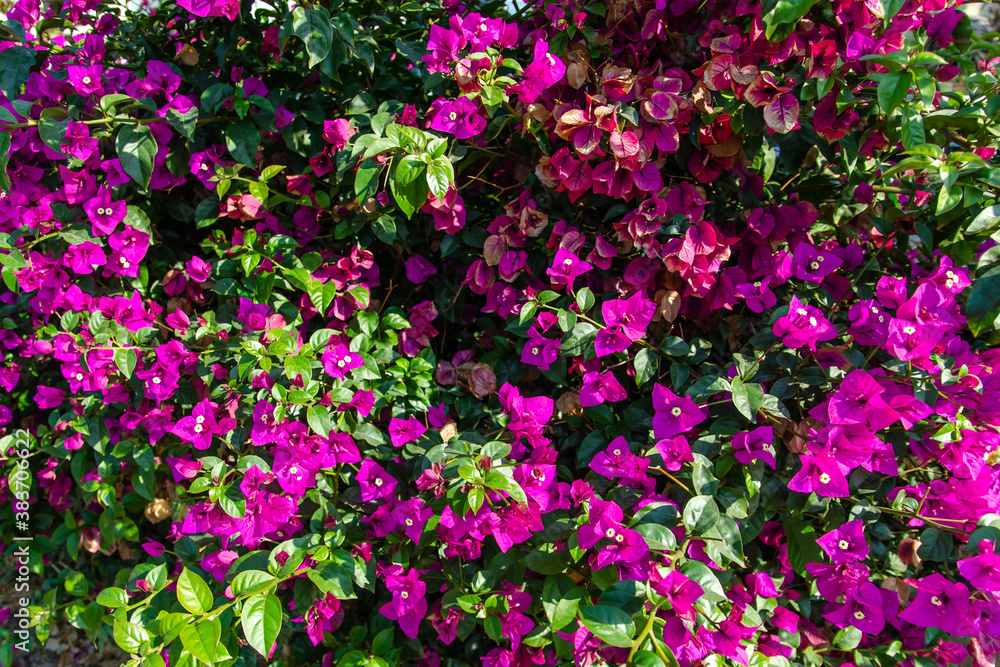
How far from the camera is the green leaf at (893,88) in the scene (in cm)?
100

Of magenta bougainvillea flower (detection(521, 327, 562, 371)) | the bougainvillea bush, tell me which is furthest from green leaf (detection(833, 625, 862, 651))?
magenta bougainvillea flower (detection(521, 327, 562, 371))

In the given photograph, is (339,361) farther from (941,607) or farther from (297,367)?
(941,607)

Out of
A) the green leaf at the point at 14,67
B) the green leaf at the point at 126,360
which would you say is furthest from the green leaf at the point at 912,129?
the green leaf at the point at 14,67

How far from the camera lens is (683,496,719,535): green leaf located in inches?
42.4

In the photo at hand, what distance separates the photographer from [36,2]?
5.10ft

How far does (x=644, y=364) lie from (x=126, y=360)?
3.78 ft

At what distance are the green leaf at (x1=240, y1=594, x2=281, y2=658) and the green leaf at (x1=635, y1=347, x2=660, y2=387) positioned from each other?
2.69ft

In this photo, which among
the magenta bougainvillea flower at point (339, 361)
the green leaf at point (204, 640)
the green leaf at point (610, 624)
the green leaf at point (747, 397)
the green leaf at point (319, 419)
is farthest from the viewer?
the magenta bougainvillea flower at point (339, 361)

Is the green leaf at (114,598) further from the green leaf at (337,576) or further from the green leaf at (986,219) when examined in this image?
the green leaf at (986,219)

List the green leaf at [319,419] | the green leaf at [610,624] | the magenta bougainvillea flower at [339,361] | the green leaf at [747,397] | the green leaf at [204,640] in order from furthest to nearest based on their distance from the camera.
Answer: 1. the magenta bougainvillea flower at [339,361]
2. the green leaf at [319,419]
3. the green leaf at [747,397]
4. the green leaf at [204,640]
5. the green leaf at [610,624]

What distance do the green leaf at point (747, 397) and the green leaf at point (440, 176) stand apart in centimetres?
67

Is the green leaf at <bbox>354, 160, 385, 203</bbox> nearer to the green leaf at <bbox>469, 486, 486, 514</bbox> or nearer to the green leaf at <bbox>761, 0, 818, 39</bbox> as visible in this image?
the green leaf at <bbox>469, 486, 486, 514</bbox>

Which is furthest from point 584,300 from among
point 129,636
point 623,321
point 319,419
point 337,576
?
point 129,636

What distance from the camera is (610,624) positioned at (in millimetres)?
936
